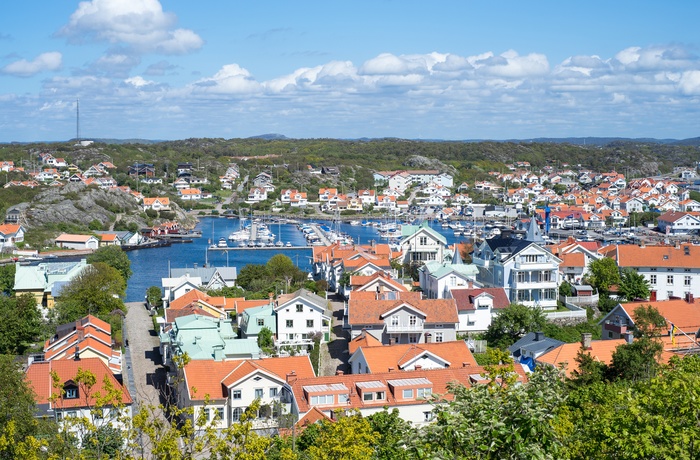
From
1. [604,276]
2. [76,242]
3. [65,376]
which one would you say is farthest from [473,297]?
[76,242]

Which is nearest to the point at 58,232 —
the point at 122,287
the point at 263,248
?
the point at 263,248

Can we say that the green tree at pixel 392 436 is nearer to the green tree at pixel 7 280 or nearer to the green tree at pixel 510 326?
the green tree at pixel 510 326

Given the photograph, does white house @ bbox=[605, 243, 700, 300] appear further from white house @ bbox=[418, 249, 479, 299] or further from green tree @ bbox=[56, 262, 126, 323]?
green tree @ bbox=[56, 262, 126, 323]

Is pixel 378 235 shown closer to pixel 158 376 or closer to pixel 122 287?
pixel 122 287

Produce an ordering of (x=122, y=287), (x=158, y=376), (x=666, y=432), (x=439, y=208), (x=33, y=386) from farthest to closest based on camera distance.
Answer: (x=439, y=208) < (x=122, y=287) < (x=158, y=376) < (x=33, y=386) < (x=666, y=432)

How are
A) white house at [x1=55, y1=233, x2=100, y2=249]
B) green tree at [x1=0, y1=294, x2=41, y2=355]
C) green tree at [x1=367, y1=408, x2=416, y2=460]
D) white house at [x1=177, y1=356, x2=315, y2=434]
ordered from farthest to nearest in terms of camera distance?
white house at [x1=55, y1=233, x2=100, y2=249], green tree at [x1=0, y1=294, x2=41, y2=355], white house at [x1=177, y1=356, x2=315, y2=434], green tree at [x1=367, y1=408, x2=416, y2=460]

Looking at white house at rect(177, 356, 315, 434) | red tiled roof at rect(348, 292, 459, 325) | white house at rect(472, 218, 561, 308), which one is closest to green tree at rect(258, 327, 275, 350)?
red tiled roof at rect(348, 292, 459, 325)
